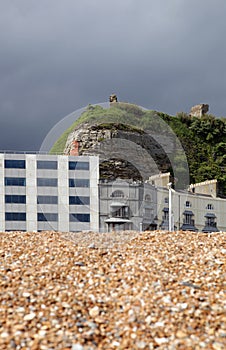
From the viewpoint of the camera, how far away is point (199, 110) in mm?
64188

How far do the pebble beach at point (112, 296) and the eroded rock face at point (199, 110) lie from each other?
187 ft

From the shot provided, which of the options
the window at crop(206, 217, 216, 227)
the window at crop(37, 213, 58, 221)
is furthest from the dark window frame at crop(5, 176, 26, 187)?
the window at crop(206, 217, 216, 227)

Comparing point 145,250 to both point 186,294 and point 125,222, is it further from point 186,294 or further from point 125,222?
point 125,222

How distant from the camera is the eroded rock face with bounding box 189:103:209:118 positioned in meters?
63.9

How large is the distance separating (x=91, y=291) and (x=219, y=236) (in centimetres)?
381

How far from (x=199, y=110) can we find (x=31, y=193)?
28.7 metres

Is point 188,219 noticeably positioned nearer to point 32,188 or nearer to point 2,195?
point 32,188

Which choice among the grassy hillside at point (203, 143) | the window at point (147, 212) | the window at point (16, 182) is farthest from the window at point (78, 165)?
the window at point (147, 212)

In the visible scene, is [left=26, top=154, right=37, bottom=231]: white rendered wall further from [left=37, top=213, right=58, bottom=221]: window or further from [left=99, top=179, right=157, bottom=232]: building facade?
[left=99, top=179, right=157, bottom=232]: building facade

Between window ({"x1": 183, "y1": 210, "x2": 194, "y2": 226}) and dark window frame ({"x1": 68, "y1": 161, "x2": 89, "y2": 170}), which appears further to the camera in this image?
dark window frame ({"x1": 68, "y1": 161, "x2": 89, "y2": 170})

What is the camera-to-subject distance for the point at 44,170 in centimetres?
4419

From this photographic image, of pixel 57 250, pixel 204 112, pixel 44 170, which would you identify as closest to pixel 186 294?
pixel 57 250

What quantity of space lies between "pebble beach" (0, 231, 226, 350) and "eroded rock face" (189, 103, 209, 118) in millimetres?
56975

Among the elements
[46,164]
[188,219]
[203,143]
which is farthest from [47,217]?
[203,143]
